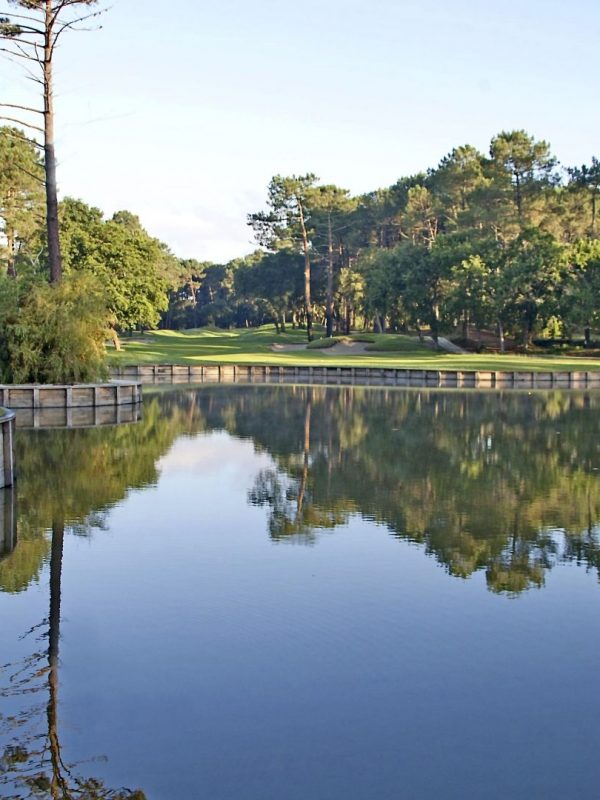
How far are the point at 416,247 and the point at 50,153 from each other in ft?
175

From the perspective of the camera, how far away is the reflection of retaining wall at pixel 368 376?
5731 centimetres

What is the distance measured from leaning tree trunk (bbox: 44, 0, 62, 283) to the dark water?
2125cm

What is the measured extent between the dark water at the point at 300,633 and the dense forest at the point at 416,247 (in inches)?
1439

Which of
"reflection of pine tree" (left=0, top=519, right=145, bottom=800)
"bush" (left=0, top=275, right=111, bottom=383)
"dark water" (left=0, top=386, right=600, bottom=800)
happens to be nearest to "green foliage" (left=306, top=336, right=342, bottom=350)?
"bush" (left=0, top=275, right=111, bottom=383)

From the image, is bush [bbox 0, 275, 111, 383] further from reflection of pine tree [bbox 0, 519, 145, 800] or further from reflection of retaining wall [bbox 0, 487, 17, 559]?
reflection of pine tree [bbox 0, 519, 145, 800]

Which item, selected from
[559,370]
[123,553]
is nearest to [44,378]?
[123,553]

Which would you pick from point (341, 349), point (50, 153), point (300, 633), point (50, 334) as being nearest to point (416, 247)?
point (341, 349)

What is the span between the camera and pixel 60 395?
34375mm

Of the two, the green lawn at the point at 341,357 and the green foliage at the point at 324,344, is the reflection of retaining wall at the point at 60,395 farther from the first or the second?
the green foliage at the point at 324,344

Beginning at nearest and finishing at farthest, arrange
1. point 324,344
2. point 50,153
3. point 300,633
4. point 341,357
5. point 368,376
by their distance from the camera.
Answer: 1. point 300,633
2. point 50,153
3. point 368,376
4. point 341,357
5. point 324,344

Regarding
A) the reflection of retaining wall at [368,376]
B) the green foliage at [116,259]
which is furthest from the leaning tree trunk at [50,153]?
the green foliage at [116,259]

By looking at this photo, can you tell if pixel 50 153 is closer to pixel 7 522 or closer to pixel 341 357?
pixel 7 522

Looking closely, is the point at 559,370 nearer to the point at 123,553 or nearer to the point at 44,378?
the point at 44,378

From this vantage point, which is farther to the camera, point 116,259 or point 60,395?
point 116,259
